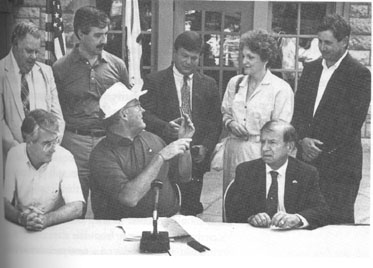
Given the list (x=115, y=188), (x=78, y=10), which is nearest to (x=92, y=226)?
(x=115, y=188)

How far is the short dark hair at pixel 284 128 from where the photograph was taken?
20.5 feet

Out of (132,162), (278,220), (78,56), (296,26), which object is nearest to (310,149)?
(278,220)

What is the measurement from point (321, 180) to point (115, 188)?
170 cm

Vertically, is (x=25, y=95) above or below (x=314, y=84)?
below

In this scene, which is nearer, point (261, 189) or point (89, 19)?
point (89, 19)

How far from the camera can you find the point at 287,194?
6.31m

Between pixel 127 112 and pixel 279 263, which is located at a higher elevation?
pixel 127 112

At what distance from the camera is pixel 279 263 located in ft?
21.0

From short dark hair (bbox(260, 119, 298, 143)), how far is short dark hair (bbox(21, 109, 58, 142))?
1722mm

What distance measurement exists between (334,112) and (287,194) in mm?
770

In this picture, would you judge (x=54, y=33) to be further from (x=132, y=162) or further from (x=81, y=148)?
(x=132, y=162)

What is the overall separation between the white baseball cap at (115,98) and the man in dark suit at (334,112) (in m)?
1.35

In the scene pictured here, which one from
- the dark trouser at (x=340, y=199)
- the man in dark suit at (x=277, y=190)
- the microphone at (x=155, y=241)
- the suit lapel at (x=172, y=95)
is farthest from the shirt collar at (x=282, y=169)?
the microphone at (x=155, y=241)

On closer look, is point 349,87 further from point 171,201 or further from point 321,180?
point 171,201
